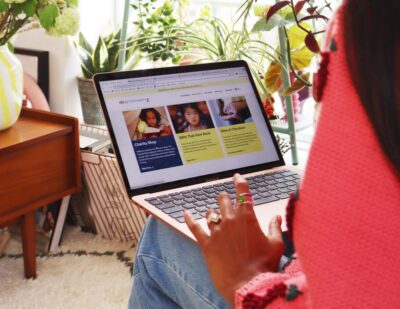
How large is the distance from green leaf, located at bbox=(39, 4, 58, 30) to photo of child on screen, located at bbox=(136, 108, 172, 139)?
57 cm

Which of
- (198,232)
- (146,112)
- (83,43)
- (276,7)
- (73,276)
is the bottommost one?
(73,276)

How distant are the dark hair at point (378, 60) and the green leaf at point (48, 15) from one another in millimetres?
1134

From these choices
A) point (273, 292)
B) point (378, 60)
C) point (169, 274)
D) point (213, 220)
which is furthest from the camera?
point (169, 274)

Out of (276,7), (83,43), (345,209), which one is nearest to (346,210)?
(345,209)

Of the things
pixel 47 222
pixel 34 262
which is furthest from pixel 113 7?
pixel 34 262

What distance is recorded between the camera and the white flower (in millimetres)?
1462

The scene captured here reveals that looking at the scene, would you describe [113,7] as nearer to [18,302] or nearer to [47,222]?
[47,222]

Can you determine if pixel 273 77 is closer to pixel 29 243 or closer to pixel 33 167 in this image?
pixel 33 167

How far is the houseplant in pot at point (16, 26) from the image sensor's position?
1.45 meters

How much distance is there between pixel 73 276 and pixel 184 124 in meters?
0.80

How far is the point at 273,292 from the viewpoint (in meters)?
0.63

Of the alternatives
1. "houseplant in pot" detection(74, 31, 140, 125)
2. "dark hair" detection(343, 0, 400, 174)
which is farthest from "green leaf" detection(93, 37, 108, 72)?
"dark hair" detection(343, 0, 400, 174)

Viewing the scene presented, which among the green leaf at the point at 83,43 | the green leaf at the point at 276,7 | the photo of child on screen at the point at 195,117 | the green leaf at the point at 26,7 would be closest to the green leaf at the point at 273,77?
the green leaf at the point at 276,7

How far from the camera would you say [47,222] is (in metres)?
1.82
